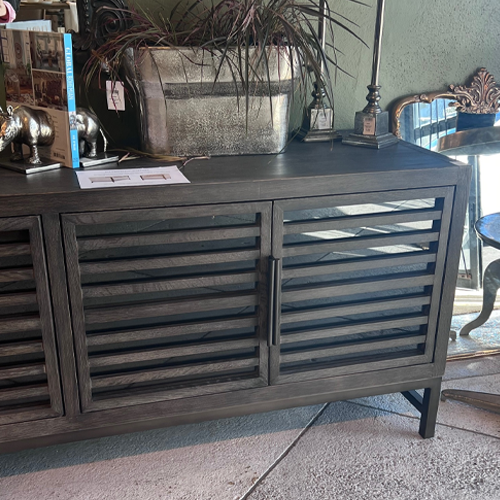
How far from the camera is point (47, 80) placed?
1557 mm

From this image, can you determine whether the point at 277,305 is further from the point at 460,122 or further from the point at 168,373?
the point at 460,122

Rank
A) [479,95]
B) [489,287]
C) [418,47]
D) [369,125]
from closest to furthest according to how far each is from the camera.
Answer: [369,125] → [418,47] → [479,95] → [489,287]

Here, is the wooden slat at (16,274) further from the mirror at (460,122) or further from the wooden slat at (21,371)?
the mirror at (460,122)

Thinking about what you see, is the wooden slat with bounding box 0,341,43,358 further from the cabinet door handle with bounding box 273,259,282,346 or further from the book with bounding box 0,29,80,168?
the cabinet door handle with bounding box 273,259,282,346

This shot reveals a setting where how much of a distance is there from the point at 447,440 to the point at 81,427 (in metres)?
1.18

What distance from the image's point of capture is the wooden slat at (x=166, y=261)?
4.91 ft

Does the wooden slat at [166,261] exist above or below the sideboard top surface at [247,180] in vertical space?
below

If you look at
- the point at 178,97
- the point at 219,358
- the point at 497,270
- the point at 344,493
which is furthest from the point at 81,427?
the point at 497,270

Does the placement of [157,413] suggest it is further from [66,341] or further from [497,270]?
[497,270]

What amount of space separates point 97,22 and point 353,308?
114 cm

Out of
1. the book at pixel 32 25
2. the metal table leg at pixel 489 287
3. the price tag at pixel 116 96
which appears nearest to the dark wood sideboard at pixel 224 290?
the price tag at pixel 116 96

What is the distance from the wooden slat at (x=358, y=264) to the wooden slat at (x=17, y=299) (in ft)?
2.17

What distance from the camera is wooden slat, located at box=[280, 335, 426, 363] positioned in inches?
68.5

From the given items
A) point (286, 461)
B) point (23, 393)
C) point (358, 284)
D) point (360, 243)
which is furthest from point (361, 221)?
point (23, 393)
